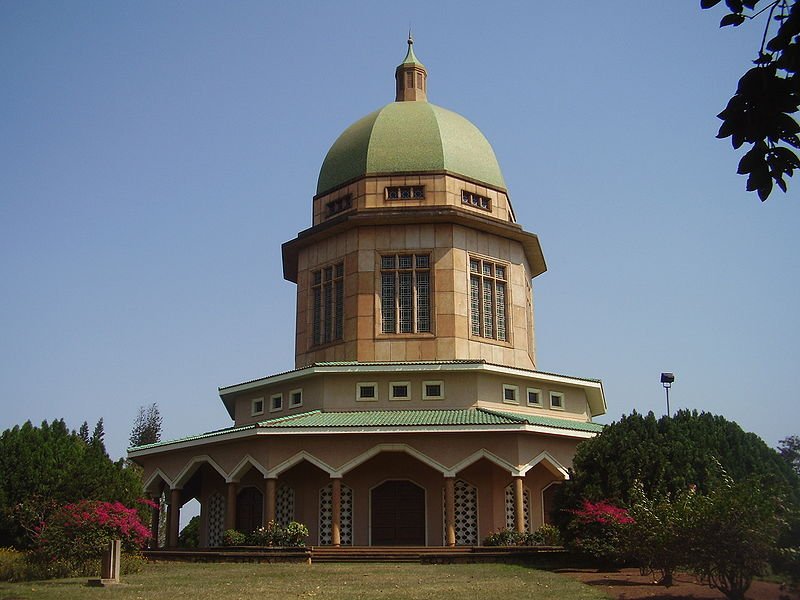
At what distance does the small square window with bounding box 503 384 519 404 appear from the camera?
34.8m

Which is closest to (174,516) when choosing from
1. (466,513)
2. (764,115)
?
(466,513)

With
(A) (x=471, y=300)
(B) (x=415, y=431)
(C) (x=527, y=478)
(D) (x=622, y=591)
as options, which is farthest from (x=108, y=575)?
(A) (x=471, y=300)

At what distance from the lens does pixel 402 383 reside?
34.4 m

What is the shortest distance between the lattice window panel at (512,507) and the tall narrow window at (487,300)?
6.86 metres

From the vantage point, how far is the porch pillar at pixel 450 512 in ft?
98.2

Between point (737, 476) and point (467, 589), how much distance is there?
8.46 m

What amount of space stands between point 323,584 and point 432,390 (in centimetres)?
1509

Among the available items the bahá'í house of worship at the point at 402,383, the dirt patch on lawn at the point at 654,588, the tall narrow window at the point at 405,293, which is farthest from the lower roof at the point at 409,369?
the dirt patch on lawn at the point at 654,588

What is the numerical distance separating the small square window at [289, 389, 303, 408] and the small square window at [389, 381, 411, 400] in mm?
3527

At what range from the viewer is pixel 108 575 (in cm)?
1986

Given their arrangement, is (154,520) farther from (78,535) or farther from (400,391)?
(78,535)

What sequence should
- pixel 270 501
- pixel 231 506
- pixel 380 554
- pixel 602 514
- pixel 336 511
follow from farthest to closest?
pixel 231 506 → pixel 270 501 → pixel 336 511 → pixel 380 554 → pixel 602 514

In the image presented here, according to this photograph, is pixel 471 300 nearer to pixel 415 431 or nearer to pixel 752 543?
pixel 415 431

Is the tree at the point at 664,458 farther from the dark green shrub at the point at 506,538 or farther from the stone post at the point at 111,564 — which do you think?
the stone post at the point at 111,564
